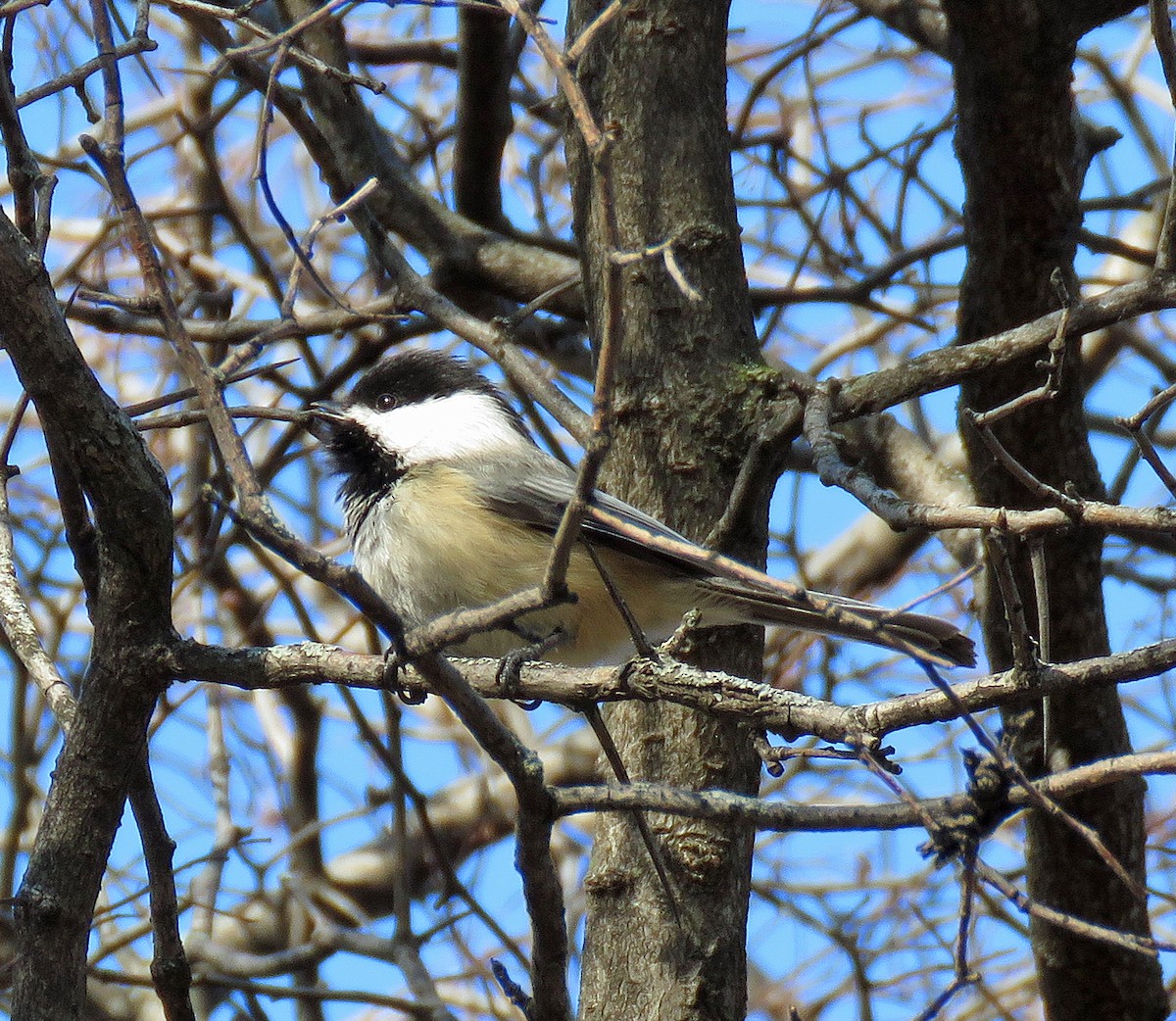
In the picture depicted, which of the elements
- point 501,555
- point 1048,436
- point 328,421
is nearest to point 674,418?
point 501,555

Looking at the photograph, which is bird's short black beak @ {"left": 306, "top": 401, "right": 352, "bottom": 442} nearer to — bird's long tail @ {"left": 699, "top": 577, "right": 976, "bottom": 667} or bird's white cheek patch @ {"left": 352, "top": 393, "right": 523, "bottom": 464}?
bird's white cheek patch @ {"left": 352, "top": 393, "right": 523, "bottom": 464}

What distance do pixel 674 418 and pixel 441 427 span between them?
0.74 m

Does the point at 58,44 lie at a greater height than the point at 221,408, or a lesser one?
greater

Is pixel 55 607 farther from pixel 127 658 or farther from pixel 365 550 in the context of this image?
pixel 127 658

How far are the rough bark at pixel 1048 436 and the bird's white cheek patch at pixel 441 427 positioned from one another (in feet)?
4.12

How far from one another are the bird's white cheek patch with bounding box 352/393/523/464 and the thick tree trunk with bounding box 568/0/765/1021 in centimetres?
45

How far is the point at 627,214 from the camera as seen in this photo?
3324 millimetres

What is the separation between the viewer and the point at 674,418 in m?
3.15

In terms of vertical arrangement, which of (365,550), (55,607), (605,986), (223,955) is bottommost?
(605,986)

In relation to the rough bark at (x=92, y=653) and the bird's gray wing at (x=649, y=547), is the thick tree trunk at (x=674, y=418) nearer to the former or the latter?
the bird's gray wing at (x=649, y=547)

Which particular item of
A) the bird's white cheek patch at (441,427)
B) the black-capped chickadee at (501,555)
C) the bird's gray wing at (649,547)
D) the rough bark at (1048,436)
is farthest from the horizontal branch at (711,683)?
the rough bark at (1048,436)

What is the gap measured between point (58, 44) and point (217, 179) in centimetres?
79

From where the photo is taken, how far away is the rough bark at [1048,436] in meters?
3.29

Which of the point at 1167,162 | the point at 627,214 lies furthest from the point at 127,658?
the point at 1167,162
